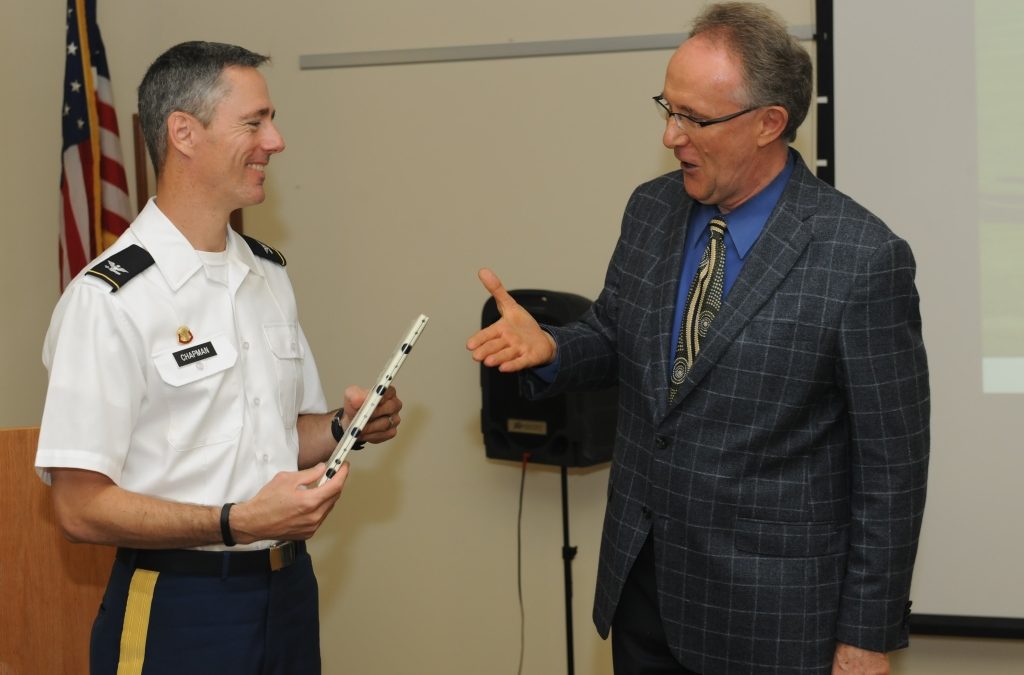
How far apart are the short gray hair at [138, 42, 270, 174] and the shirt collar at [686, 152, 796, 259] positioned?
1.07m

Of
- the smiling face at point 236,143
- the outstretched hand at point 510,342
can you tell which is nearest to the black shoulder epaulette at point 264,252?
the smiling face at point 236,143

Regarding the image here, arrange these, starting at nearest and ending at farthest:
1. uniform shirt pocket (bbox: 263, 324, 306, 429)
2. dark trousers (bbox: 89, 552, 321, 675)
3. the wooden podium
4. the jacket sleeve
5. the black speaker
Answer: the jacket sleeve
dark trousers (bbox: 89, 552, 321, 675)
uniform shirt pocket (bbox: 263, 324, 306, 429)
the wooden podium
the black speaker

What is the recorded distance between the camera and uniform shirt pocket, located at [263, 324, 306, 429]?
2.24m

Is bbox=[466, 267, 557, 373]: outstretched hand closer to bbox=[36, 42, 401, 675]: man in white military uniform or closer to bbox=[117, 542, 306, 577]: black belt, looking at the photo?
bbox=[36, 42, 401, 675]: man in white military uniform

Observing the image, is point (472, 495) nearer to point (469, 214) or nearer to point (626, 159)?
point (469, 214)

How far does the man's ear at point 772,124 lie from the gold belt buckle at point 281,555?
131 centimetres

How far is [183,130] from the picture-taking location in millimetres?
2137

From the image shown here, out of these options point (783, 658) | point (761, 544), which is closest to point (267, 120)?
point (761, 544)

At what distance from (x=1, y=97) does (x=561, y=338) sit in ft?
7.88

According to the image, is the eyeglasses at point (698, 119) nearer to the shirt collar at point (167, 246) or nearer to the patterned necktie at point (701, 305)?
the patterned necktie at point (701, 305)

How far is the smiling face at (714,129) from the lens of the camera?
6.77 ft

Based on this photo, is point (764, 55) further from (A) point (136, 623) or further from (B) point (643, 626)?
(A) point (136, 623)

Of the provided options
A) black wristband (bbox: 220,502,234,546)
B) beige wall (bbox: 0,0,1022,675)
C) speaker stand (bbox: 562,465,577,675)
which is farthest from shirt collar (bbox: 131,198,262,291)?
speaker stand (bbox: 562,465,577,675)

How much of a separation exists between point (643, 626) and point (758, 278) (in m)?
0.78
